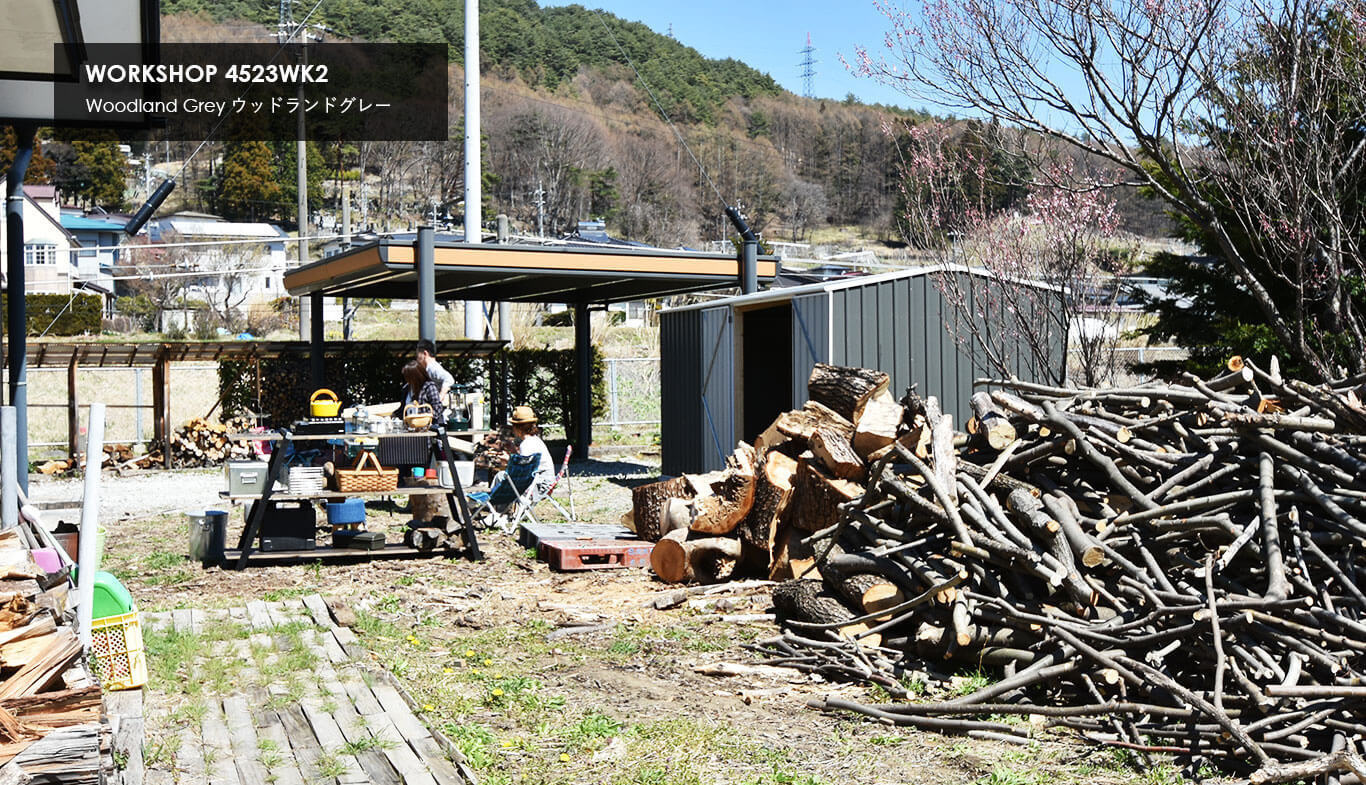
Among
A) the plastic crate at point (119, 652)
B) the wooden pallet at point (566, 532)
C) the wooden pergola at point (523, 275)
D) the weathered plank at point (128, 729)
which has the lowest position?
the weathered plank at point (128, 729)

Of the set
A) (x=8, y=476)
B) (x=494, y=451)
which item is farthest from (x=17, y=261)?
(x=494, y=451)

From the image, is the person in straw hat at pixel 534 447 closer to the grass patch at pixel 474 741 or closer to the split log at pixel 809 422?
the split log at pixel 809 422

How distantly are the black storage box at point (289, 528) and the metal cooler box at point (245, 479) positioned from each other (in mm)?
223

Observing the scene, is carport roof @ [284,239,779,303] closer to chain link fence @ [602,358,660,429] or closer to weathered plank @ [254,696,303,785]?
chain link fence @ [602,358,660,429]

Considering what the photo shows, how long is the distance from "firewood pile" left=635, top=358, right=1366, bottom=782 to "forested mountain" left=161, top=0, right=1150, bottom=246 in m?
55.9

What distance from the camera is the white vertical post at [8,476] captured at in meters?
5.29

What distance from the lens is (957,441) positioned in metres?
7.38

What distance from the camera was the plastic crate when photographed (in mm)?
5082

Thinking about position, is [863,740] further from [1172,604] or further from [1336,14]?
[1336,14]

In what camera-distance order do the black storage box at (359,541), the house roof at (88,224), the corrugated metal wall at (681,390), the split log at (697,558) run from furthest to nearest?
the house roof at (88,224) < the corrugated metal wall at (681,390) < the black storage box at (359,541) < the split log at (697,558)

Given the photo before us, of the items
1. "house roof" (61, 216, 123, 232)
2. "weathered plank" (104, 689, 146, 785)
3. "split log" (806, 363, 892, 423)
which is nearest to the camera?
"weathered plank" (104, 689, 146, 785)

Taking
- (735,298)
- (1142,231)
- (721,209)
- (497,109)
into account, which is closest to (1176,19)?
(735,298)

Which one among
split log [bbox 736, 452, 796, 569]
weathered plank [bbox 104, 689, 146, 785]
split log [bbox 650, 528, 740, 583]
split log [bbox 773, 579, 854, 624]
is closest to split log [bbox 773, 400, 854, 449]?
split log [bbox 736, 452, 796, 569]
